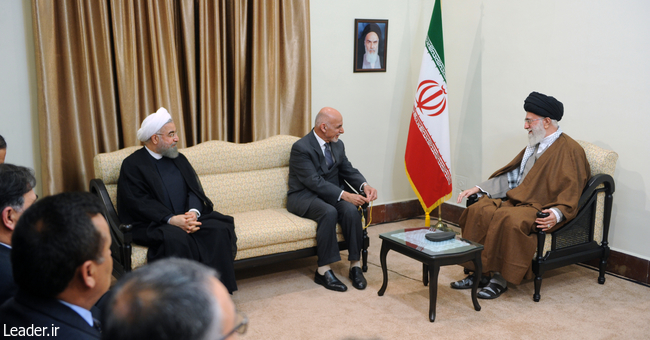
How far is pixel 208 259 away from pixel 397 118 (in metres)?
2.82

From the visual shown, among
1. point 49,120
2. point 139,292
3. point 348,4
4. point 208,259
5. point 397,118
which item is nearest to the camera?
point 139,292

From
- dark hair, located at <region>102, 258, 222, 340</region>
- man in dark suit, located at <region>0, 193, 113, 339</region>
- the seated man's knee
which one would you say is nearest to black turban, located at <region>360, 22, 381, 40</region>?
the seated man's knee

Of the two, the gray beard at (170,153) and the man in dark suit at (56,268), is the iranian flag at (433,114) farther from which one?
the man in dark suit at (56,268)

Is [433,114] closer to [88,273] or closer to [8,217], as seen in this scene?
[8,217]

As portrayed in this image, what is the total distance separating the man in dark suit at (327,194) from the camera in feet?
12.6

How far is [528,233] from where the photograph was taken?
3.56 metres

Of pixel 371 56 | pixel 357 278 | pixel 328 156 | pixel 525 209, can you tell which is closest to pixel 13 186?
pixel 357 278

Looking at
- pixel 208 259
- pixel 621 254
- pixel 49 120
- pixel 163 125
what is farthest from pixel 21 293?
pixel 621 254

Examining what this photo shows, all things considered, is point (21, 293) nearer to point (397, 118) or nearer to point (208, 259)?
point (208, 259)

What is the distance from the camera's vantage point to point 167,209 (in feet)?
11.3

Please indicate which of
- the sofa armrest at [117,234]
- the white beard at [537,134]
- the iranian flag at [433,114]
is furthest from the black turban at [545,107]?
the sofa armrest at [117,234]

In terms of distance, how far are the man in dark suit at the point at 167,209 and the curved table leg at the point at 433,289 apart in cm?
130

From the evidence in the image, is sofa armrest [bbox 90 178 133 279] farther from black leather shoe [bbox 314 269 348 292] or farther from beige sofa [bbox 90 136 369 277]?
black leather shoe [bbox 314 269 348 292]

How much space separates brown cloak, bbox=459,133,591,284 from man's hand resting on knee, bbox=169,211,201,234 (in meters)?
2.02
